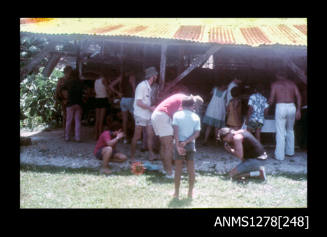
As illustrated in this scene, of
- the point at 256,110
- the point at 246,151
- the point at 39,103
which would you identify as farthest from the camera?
the point at 39,103

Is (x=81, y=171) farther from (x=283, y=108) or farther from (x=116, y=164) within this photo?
(x=283, y=108)

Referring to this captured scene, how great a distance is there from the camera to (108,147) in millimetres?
6043

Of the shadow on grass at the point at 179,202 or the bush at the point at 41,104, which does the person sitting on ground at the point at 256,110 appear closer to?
the shadow on grass at the point at 179,202

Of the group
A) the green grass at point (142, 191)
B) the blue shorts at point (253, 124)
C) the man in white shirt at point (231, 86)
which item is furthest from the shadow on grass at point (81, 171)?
the man in white shirt at point (231, 86)

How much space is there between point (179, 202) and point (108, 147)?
191 cm

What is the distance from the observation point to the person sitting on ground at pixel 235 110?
305 inches

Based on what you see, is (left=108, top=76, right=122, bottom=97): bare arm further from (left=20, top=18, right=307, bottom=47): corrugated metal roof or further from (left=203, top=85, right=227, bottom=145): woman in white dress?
(left=203, top=85, right=227, bottom=145): woman in white dress

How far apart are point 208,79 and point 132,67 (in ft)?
8.66

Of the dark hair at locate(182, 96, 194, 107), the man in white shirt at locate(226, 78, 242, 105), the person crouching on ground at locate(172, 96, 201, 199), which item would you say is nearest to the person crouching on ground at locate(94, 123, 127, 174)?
the person crouching on ground at locate(172, 96, 201, 199)

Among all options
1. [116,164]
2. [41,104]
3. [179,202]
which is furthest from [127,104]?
[41,104]

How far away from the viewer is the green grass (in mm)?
4723

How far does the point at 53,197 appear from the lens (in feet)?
16.0

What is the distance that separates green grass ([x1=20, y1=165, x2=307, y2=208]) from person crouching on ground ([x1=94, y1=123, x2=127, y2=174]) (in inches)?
9.8
